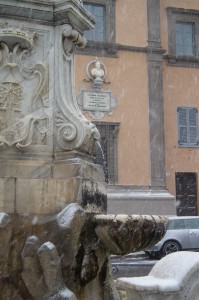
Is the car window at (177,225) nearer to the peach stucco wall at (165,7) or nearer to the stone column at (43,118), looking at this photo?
the peach stucco wall at (165,7)

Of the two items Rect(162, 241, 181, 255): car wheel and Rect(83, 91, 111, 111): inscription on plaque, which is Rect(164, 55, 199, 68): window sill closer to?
Rect(83, 91, 111, 111): inscription on plaque

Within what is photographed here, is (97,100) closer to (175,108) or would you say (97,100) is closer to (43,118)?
(175,108)

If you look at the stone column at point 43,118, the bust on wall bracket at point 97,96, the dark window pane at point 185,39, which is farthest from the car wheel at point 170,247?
the stone column at point 43,118

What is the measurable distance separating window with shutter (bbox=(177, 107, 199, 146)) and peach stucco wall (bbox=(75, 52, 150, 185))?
1.82 meters

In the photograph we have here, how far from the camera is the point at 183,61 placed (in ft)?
71.0

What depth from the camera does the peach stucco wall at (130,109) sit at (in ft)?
65.3

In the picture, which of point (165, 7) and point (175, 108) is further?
point (165, 7)

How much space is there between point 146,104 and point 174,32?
144 inches

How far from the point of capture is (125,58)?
20547 millimetres

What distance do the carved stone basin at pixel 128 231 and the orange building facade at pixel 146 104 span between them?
585 inches

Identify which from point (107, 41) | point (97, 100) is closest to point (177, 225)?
point (97, 100)

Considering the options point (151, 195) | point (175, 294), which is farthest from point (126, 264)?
point (175, 294)

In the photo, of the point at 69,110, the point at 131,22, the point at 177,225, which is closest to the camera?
the point at 69,110

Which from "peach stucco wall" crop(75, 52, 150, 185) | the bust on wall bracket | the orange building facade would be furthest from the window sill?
the bust on wall bracket
